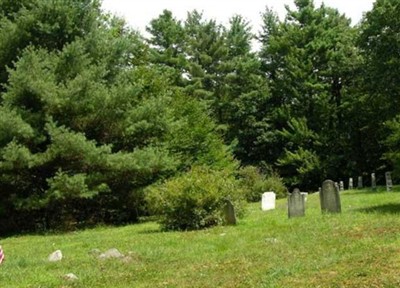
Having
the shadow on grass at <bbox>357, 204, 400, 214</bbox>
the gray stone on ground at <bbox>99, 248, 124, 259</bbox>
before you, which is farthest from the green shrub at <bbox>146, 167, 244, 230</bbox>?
the gray stone on ground at <bbox>99, 248, 124, 259</bbox>

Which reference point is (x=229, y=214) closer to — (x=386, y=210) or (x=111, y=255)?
(x=386, y=210)

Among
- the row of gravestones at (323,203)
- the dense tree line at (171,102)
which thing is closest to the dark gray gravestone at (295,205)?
the row of gravestones at (323,203)

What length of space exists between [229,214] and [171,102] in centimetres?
1808

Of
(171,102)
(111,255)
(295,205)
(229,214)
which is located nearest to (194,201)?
(229,214)

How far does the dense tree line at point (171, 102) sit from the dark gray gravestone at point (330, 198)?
2007mm

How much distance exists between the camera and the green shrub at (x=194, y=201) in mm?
16516

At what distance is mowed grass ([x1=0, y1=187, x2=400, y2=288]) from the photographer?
8117 millimetres

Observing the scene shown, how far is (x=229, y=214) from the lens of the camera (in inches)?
656

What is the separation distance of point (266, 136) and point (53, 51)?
2816 centimetres

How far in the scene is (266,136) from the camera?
162 ft

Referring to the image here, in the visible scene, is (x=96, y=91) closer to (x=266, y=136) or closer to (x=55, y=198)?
(x=55, y=198)

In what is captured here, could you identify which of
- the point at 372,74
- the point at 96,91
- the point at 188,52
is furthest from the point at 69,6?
the point at 188,52

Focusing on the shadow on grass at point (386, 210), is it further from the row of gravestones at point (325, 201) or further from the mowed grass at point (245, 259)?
the row of gravestones at point (325, 201)

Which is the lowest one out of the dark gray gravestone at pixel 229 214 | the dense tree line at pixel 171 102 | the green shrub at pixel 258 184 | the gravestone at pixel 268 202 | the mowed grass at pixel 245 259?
the mowed grass at pixel 245 259
